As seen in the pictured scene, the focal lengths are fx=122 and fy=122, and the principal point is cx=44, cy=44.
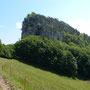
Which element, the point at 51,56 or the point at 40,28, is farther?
the point at 40,28

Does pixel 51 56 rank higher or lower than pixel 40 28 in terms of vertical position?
lower

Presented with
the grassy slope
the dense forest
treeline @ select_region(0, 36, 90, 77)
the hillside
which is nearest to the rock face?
the hillside

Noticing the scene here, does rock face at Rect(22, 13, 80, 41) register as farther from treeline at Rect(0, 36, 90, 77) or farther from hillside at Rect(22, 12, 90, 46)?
treeline at Rect(0, 36, 90, 77)

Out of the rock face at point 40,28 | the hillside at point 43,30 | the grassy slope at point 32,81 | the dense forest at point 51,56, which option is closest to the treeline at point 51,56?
the dense forest at point 51,56

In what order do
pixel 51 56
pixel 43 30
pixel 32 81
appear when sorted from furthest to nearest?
pixel 43 30 → pixel 51 56 → pixel 32 81

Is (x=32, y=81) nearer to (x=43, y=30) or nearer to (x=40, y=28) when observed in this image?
(x=43, y=30)

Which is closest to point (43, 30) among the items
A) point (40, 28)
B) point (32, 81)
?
point (40, 28)

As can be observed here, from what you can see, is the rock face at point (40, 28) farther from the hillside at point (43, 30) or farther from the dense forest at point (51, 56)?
the dense forest at point (51, 56)

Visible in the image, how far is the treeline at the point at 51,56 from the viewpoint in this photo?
43900 mm

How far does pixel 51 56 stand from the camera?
47.2 metres

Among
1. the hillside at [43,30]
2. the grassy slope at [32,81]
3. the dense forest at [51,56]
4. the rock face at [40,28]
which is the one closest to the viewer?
the grassy slope at [32,81]

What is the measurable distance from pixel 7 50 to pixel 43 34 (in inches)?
1282

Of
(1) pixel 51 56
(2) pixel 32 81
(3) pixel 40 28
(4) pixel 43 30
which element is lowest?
(2) pixel 32 81

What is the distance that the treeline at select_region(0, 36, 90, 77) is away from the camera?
43.9 meters
